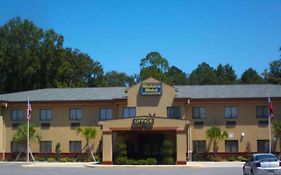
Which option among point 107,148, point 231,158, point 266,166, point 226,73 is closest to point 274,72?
point 226,73

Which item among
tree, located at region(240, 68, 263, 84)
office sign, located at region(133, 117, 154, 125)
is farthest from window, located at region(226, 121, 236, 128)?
tree, located at region(240, 68, 263, 84)

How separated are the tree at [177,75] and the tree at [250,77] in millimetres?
12035

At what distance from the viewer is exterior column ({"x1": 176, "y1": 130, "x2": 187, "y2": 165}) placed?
48822mm

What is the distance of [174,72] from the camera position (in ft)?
388

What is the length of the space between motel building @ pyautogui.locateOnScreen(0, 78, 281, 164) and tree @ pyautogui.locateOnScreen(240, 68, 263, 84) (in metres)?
51.1

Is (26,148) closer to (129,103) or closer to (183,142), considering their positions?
(129,103)

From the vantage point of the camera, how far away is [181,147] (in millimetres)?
49094

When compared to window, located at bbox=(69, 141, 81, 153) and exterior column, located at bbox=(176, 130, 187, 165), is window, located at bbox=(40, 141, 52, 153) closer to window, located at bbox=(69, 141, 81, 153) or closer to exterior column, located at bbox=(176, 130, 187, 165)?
window, located at bbox=(69, 141, 81, 153)

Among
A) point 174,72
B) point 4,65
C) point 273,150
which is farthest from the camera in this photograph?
point 174,72

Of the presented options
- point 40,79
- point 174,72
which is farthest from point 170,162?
point 174,72

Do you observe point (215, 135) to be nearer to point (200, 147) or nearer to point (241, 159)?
point (200, 147)

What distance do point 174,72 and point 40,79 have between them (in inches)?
1657

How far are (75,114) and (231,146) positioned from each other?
1670 cm

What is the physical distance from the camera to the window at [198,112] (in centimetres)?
5606
